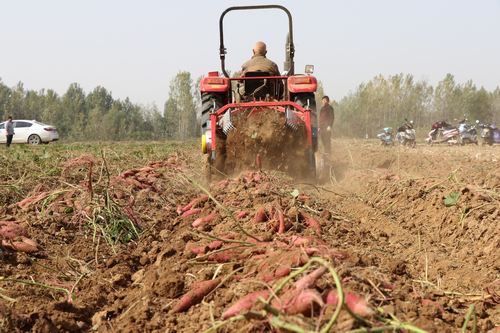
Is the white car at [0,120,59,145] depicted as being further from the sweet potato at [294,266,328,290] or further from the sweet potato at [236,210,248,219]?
the sweet potato at [294,266,328,290]

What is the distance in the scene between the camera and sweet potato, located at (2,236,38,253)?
316cm

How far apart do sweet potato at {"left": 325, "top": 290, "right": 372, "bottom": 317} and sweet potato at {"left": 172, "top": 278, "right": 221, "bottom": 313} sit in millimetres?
792

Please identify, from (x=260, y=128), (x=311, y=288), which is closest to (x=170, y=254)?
(x=311, y=288)

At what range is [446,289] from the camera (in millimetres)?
2559

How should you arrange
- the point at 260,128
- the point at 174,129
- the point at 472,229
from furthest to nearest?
the point at 174,129
the point at 260,128
the point at 472,229

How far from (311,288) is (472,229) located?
2.49 metres

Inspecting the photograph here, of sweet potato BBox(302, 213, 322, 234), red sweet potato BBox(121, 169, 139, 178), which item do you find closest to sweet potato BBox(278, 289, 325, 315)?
sweet potato BBox(302, 213, 322, 234)

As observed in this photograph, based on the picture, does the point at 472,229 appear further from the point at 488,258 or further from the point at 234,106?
the point at 234,106

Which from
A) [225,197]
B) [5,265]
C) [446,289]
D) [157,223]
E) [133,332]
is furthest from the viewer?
[225,197]

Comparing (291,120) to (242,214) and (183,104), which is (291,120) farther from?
(183,104)

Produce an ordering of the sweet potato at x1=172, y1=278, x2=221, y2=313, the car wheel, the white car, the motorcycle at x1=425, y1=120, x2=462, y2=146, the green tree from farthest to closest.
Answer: the green tree, the car wheel, the white car, the motorcycle at x1=425, y1=120, x2=462, y2=146, the sweet potato at x1=172, y1=278, x2=221, y2=313

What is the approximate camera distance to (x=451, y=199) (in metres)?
3.87

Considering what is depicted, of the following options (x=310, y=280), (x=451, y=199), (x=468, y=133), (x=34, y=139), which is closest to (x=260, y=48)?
(x=451, y=199)

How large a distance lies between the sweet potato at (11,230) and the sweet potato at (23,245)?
4.7 inches
